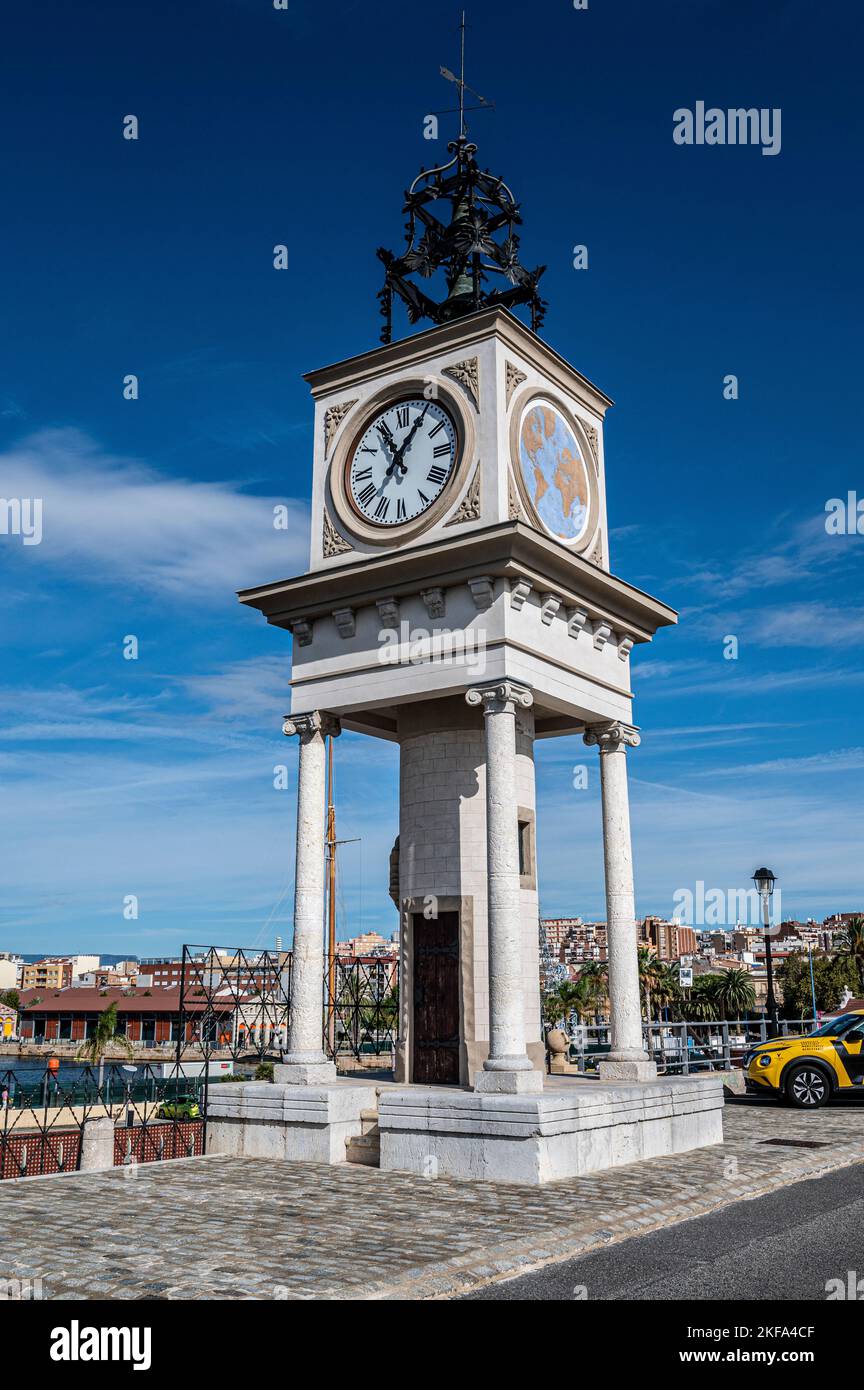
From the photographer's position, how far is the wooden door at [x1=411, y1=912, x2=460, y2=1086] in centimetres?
1611

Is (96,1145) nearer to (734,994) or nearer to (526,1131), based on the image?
(526,1131)

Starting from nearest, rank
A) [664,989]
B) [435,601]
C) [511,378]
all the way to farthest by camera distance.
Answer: [435,601] → [511,378] → [664,989]

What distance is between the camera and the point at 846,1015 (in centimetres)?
2102

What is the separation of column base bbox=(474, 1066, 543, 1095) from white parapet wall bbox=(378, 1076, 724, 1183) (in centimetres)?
14

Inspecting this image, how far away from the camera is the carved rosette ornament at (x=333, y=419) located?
17594 mm

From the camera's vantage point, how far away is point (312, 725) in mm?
16703

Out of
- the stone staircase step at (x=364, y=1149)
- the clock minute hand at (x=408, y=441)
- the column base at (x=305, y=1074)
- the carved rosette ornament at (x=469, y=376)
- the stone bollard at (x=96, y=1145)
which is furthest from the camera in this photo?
the clock minute hand at (x=408, y=441)

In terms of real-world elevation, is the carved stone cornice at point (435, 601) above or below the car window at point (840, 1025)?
above

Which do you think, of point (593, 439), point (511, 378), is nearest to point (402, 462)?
point (511, 378)

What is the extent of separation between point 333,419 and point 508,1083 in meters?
10.5

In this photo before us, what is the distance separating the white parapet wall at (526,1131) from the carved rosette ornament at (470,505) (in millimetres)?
7713

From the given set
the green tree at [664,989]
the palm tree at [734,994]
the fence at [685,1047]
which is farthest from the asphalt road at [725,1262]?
the palm tree at [734,994]
